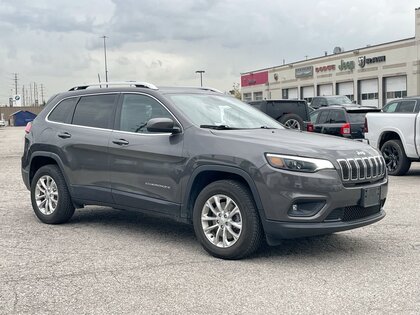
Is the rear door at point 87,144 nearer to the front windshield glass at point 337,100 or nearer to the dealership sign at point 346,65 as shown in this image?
the front windshield glass at point 337,100

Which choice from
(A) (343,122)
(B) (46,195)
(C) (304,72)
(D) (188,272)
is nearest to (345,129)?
(A) (343,122)

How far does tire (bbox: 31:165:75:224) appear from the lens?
23.5 ft

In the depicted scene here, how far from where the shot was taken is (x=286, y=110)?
632 inches

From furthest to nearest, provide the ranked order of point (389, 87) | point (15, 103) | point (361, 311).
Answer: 1. point (15, 103)
2. point (389, 87)
3. point (361, 311)

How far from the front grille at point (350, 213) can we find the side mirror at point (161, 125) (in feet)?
5.94

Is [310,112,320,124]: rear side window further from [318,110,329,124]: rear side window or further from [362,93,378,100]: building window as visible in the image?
[362,93,378,100]: building window

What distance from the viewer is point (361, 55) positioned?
4859cm

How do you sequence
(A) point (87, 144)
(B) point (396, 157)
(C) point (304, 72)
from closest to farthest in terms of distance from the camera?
(A) point (87, 144)
(B) point (396, 157)
(C) point (304, 72)

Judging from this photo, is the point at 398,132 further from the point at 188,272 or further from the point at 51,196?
the point at 188,272

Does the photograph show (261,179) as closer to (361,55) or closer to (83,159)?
(83,159)

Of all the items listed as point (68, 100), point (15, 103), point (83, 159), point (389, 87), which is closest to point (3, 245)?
point (83, 159)

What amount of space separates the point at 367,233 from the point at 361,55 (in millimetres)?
44439

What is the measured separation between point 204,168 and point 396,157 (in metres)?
8.17

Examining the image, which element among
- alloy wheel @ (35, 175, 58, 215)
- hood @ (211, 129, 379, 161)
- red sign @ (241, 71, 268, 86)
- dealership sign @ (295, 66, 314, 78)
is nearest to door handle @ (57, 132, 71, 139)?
alloy wheel @ (35, 175, 58, 215)
